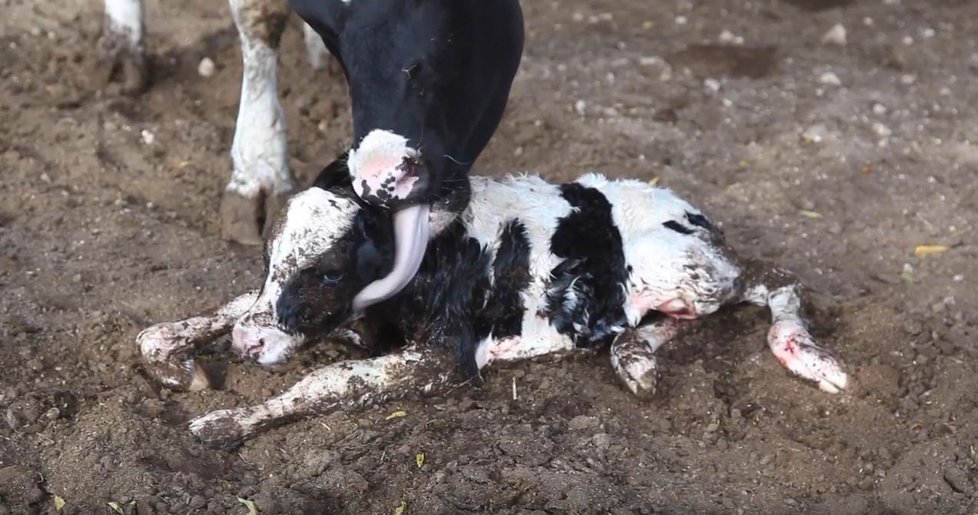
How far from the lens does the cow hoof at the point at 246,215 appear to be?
172 inches

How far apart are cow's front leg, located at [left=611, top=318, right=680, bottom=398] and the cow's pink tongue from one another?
712 millimetres

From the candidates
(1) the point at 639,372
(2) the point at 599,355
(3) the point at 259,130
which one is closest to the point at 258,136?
(3) the point at 259,130

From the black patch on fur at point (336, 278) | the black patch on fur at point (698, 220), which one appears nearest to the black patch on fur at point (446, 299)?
the black patch on fur at point (336, 278)

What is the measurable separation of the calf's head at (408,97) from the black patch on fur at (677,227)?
2.52ft

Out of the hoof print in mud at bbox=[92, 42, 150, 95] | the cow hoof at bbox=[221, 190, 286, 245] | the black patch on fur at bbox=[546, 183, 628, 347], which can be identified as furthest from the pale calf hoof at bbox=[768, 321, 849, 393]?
the hoof print in mud at bbox=[92, 42, 150, 95]

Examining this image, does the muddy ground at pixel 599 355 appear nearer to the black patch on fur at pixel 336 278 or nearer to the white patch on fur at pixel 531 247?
the white patch on fur at pixel 531 247

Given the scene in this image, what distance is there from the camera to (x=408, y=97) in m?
3.14

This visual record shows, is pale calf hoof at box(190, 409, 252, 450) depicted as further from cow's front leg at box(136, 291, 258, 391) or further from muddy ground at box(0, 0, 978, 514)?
cow's front leg at box(136, 291, 258, 391)

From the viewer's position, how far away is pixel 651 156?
5.14 metres

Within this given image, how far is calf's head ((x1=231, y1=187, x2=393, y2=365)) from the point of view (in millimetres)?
3188

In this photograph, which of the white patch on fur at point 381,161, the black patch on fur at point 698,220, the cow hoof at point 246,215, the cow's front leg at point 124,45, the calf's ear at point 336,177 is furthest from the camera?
the cow's front leg at point 124,45

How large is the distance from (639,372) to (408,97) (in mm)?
1074

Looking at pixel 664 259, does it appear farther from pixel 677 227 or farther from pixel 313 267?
pixel 313 267

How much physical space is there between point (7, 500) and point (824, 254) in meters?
2.96
